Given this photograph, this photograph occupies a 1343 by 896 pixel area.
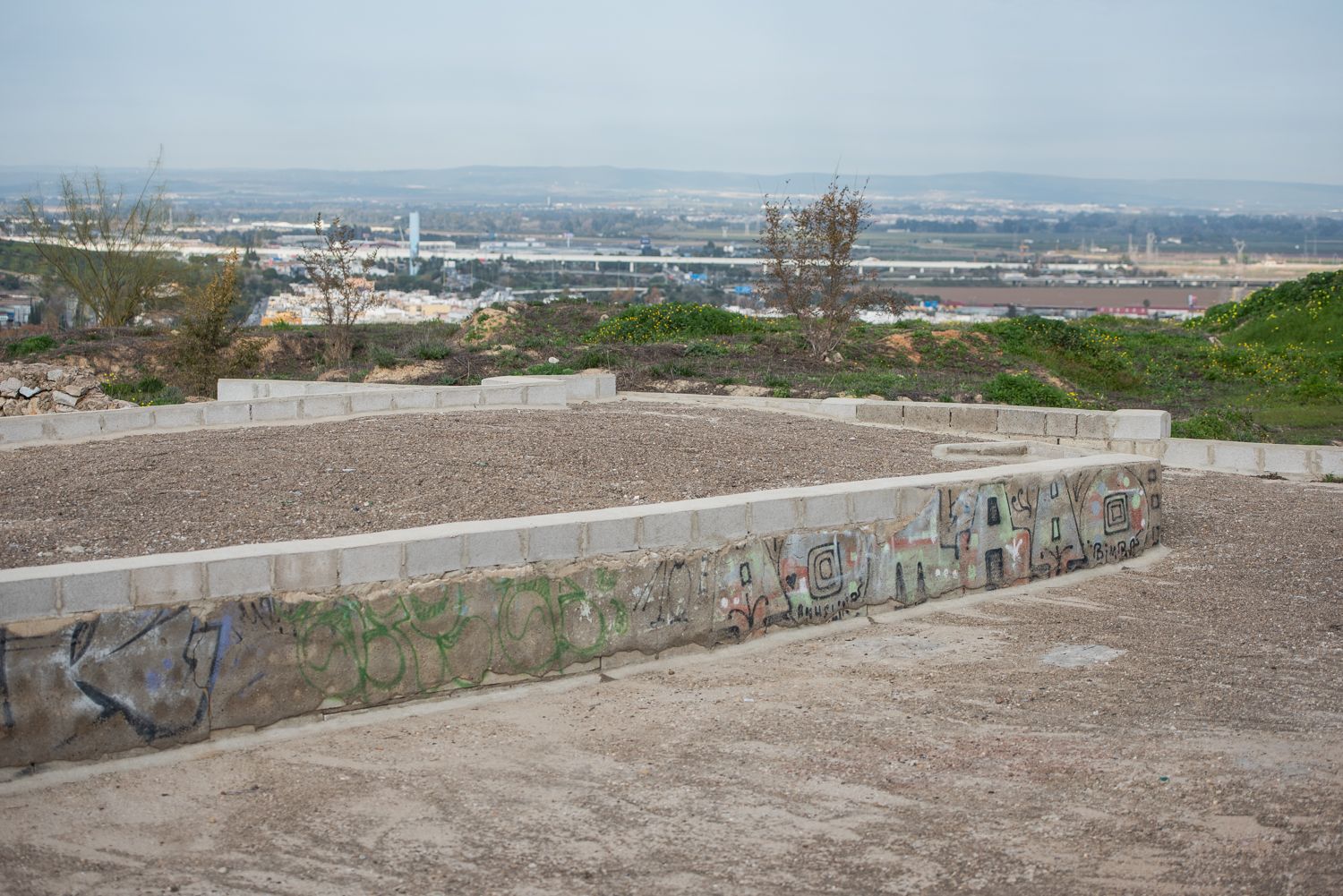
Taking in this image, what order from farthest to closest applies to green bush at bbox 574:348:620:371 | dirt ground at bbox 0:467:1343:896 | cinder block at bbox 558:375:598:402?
green bush at bbox 574:348:620:371 → cinder block at bbox 558:375:598:402 → dirt ground at bbox 0:467:1343:896

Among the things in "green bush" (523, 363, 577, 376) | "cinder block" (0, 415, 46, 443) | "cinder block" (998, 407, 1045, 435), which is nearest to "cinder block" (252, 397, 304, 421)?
"cinder block" (0, 415, 46, 443)

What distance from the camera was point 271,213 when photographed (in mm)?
91312

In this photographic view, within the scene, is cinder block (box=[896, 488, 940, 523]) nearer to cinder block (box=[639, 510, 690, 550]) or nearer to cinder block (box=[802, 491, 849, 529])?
cinder block (box=[802, 491, 849, 529])

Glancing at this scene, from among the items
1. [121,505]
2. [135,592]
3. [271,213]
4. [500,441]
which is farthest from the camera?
[271,213]

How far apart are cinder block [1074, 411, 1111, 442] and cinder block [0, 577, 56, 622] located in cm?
1086

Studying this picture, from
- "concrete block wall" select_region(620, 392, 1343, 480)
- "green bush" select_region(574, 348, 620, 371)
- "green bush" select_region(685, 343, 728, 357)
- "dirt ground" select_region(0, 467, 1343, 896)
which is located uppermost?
"green bush" select_region(685, 343, 728, 357)

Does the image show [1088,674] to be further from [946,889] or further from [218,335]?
[218,335]

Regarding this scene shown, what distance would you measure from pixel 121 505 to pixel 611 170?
174080 mm

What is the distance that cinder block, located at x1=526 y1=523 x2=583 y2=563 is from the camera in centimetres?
730

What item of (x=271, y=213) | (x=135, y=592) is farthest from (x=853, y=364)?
(x=271, y=213)

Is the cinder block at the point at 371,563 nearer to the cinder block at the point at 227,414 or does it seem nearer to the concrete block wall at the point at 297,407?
the concrete block wall at the point at 297,407

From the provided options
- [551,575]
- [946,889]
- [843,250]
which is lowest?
[946,889]

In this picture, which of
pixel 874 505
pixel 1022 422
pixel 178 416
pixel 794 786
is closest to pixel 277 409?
pixel 178 416

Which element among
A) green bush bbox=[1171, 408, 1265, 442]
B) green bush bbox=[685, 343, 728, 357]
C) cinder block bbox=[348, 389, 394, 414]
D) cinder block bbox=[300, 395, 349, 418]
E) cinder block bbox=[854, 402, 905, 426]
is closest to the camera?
cinder block bbox=[300, 395, 349, 418]
